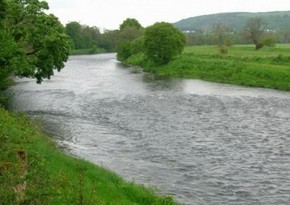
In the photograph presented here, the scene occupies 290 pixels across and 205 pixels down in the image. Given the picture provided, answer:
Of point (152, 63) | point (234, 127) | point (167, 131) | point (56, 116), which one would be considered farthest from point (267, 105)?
point (152, 63)

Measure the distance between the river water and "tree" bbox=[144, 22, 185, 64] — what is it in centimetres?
2938

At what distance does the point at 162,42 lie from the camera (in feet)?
287

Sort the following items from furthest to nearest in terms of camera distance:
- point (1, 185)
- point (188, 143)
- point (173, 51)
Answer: point (173, 51) < point (188, 143) < point (1, 185)

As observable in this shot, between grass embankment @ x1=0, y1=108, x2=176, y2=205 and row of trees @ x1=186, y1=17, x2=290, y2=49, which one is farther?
row of trees @ x1=186, y1=17, x2=290, y2=49

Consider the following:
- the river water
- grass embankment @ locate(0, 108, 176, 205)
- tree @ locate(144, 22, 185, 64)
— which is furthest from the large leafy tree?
tree @ locate(144, 22, 185, 64)

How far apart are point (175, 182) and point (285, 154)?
9.53 meters

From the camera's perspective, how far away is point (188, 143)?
98.4ft

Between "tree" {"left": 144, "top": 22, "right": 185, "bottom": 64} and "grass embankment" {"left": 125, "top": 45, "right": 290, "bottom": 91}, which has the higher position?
"tree" {"left": 144, "top": 22, "right": 185, "bottom": 64}

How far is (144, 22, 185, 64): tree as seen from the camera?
8762 cm

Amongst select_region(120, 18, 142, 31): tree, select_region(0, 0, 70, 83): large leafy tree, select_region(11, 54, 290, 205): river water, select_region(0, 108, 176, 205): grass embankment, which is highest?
select_region(120, 18, 142, 31): tree

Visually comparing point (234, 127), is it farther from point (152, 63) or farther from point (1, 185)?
point (152, 63)

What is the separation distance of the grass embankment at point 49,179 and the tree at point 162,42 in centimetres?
6524

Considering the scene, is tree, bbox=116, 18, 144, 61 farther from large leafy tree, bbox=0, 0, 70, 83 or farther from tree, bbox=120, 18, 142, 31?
large leafy tree, bbox=0, 0, 70, 83

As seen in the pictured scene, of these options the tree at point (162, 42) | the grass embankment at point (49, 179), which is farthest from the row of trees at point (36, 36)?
the tree at point (162, 42)
